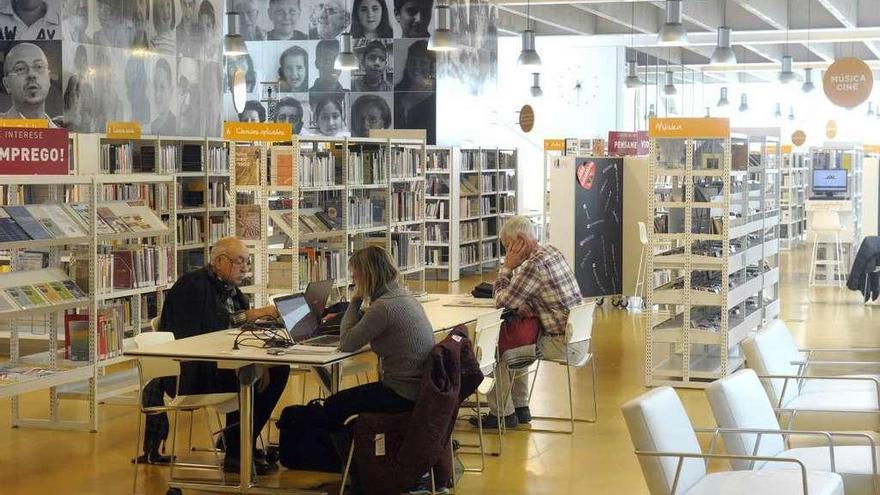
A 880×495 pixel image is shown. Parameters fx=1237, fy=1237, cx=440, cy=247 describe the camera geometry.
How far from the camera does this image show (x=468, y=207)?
18266 mm

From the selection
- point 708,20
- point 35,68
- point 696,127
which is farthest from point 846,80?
point 35,68

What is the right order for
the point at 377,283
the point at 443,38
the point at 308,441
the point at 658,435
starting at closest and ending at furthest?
the point at 658,435
the point at 377,283
the point at 308,441
the point at 443,38

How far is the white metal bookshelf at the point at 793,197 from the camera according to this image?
24.6 metres

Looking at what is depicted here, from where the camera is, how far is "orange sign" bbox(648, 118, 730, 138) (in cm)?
905

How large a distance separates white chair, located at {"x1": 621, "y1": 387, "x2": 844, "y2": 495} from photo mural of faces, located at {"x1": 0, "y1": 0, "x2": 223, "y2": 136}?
9355 millimetres

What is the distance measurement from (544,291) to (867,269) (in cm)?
798

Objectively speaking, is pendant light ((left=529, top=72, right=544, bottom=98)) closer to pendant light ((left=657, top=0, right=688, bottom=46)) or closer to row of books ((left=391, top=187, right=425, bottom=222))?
pendant light ((left=657, top=0, right=688, bottom=46))

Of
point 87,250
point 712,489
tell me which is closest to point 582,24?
point 87,250

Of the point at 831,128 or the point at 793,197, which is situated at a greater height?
the point at 831,128

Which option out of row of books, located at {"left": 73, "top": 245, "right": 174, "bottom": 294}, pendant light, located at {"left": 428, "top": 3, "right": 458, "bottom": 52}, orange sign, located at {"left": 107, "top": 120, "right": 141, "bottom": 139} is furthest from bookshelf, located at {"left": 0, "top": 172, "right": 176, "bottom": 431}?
pendant light, located at {"left": 428, "top": 3, "right": 458, "bottom": 52}

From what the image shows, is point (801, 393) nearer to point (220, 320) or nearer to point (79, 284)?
point (220, 320)

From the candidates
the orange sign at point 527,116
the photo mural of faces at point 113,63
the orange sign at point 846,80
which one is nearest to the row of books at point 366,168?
the photo mural of faces at point 113,63

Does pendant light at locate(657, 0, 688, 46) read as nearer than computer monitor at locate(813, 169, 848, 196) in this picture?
Yes

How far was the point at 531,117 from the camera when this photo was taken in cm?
2061
